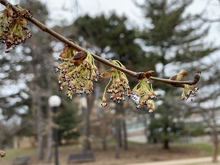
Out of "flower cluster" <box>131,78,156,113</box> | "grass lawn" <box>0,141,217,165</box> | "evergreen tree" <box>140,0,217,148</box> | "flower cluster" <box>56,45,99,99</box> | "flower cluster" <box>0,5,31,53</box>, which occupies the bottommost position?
"grass lawn" <box>0,141,217,165</box>

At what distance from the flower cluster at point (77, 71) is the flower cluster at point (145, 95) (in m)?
0.14

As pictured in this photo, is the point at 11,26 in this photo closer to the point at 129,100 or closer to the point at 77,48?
the point at 77,48

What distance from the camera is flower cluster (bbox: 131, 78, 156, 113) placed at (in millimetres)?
891

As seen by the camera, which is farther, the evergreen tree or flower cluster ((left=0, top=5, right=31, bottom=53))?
the evergreen tree

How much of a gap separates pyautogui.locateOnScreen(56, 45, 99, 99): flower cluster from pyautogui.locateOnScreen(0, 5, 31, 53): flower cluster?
146 mm

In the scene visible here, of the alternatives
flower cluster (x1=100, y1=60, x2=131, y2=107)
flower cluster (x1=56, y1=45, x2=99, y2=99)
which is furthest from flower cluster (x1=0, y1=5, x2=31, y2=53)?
flower cluster (x1=100, y1=60, x2=131, y2=107)

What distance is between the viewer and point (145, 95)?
0.90 meters

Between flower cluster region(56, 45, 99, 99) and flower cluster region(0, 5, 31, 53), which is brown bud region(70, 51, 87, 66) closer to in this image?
flower cluster region(56, 45, 99, 99)

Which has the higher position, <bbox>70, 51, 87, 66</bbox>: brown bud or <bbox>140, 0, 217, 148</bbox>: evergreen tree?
<bbox>140, 0, 217, 148</bbox>: evergreen tree

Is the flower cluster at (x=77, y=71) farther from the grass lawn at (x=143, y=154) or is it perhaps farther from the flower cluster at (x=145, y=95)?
the grass lawn at (x=143, y=154)

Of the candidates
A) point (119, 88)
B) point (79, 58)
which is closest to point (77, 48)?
point (79, 58)

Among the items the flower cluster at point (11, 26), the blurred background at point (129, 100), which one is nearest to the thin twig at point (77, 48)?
the flower cluster at point (11, 26)

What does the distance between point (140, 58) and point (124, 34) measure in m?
1.96

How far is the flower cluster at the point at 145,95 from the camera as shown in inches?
35.1
